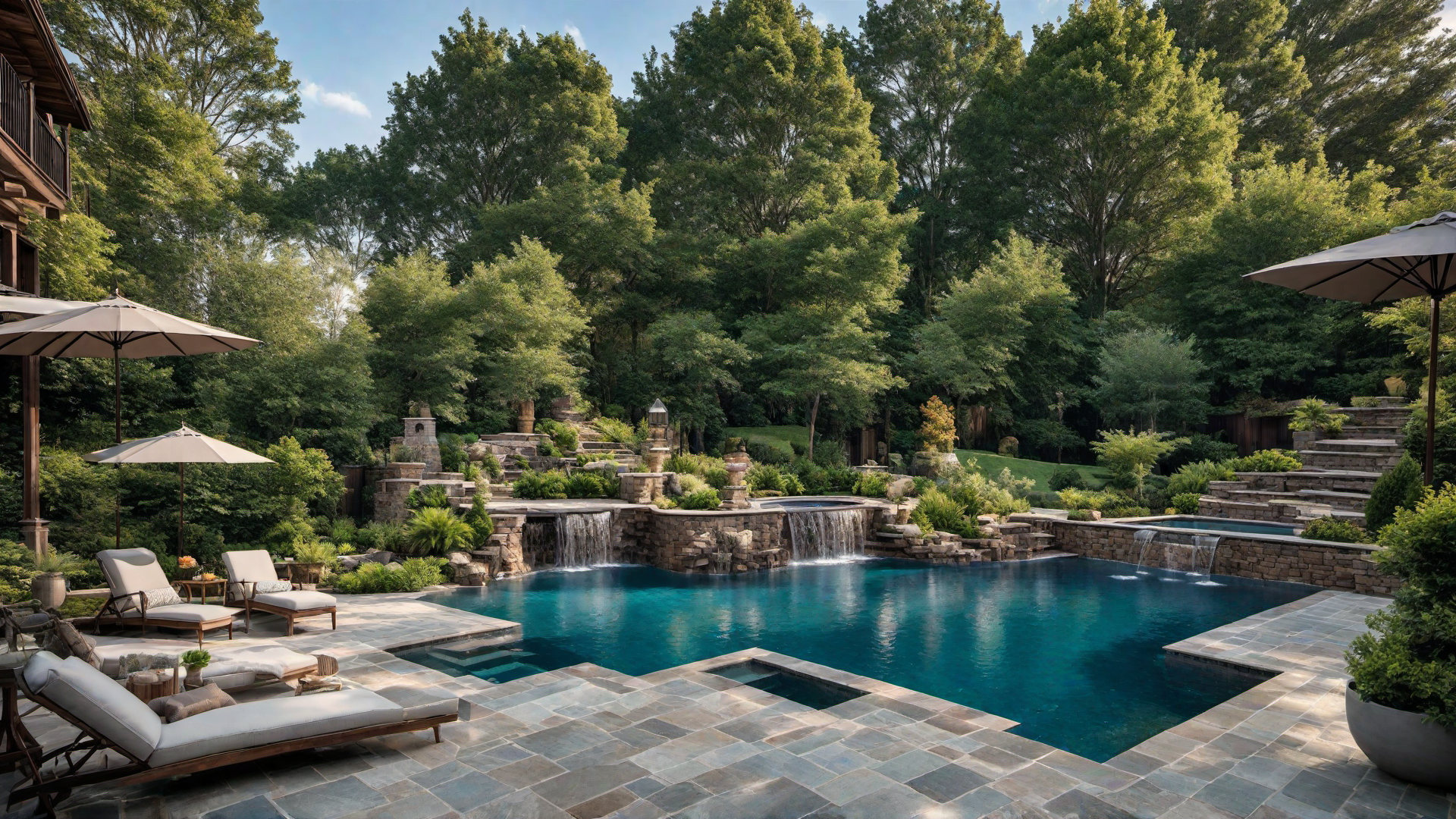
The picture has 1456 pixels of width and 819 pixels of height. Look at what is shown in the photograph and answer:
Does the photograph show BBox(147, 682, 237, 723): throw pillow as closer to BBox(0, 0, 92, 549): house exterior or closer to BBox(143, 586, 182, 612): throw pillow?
BBox(143, 586, 182, 612): throw pillow

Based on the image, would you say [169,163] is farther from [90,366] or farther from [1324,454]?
[1324,454]

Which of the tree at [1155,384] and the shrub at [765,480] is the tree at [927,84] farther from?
the shrub at [765,480]

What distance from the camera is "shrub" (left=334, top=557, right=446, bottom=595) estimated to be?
10.3 meters

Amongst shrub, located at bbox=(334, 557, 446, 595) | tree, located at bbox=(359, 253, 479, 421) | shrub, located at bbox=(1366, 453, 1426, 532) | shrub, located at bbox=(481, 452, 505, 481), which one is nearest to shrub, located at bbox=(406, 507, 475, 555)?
shrub, located at bbox=(334, 557, 446, 595)

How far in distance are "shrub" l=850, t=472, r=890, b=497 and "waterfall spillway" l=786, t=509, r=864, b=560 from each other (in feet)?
8.53

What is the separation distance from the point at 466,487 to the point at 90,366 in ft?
19.8

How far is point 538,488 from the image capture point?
15555mm

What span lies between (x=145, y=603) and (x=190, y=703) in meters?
3.48

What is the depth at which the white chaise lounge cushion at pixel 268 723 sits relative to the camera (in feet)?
12.9

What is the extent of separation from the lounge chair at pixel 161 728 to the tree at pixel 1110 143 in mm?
27671

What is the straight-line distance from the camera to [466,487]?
1445 centimetres

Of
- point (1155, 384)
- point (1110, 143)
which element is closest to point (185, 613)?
point (1155, 384)

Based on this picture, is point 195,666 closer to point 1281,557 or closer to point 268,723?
point 268,723

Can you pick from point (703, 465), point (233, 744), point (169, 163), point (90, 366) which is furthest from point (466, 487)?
point (169, 163)
